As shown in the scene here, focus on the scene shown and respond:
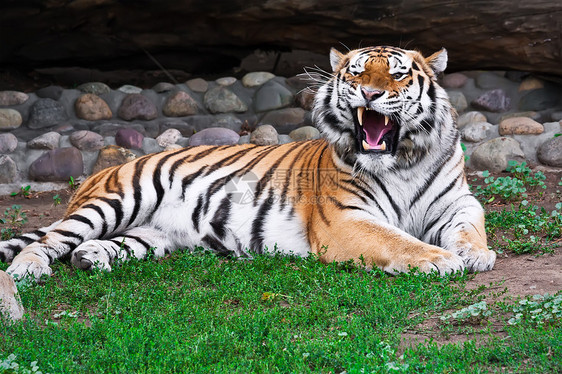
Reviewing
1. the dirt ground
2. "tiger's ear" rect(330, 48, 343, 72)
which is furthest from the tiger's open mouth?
the dirt ground

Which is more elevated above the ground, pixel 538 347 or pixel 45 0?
pixel 45 0

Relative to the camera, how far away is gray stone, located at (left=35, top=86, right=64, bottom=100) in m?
6.98

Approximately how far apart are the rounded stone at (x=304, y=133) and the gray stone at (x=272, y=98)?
0.40m

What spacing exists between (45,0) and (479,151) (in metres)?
4.25

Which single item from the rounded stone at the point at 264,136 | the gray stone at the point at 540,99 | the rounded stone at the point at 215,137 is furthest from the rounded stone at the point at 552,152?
the rounded stone at the point at 215,137

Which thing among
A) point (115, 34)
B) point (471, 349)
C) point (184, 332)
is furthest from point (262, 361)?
point (115, 34)

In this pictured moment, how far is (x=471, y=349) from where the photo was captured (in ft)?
8.48

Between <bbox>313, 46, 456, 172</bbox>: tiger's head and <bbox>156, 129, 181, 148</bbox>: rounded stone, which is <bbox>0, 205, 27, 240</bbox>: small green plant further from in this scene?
<bbox>313, 46, 456, 172</bbox>: tiger's head

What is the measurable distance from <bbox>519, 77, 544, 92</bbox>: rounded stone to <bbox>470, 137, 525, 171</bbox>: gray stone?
0.66 metres

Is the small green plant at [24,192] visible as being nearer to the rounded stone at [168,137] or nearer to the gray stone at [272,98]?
the rounded stone at [168,137]

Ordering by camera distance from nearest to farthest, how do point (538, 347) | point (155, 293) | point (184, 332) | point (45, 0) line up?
point (538, 347) → point (184, 332) → point (155, 293) → point (45, 0)

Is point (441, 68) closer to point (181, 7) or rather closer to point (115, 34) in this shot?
point (181, 7)

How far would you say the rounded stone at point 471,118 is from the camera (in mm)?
6855

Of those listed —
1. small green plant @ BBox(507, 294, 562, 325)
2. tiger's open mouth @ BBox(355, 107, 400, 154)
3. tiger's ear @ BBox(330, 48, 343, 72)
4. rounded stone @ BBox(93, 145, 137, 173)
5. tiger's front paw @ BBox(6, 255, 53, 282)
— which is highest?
tiger's ear @ BBox(330, 48, 343, 72)
